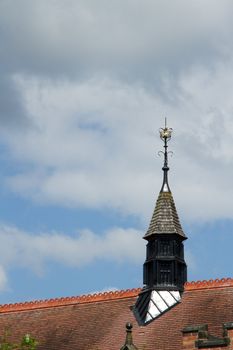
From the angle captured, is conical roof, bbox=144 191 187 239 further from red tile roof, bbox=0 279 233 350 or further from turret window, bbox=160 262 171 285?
red tile roof, bbox=0 279 233 350

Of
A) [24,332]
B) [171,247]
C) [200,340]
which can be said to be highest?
[171,247]

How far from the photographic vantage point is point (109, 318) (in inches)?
1359

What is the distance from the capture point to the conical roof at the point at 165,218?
36.3 m

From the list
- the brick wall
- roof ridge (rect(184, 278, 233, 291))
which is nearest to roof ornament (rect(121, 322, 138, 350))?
the brick wall

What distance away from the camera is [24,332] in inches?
1419

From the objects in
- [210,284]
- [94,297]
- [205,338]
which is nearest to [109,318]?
[94,297]

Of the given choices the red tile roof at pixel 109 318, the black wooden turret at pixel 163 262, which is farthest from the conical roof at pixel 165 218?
the red tile roof at pixel 109 318

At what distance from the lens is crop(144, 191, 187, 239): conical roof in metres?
36.3

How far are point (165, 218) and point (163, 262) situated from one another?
1962mm

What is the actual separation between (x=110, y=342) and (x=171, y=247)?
17.2 feet

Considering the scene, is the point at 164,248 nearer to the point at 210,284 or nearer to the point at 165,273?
the point at 165,273

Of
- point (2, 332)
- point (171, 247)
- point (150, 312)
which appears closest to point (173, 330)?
point (150, 312)

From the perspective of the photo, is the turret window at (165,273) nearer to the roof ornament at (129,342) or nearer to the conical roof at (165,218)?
the conical roof at (165,218)

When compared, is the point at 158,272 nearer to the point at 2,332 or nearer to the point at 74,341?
the point at 74,341
